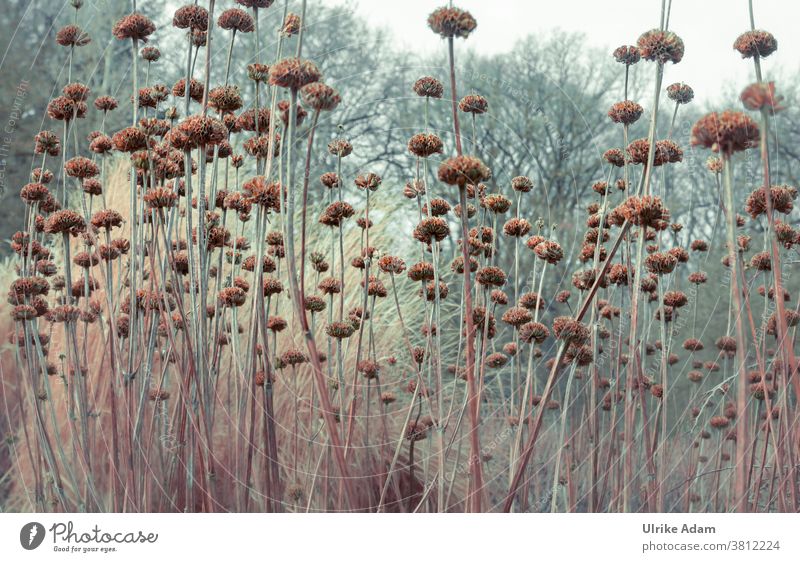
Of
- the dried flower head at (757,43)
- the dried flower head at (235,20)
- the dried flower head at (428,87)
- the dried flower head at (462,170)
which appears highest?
the dried flower head at (235,20)

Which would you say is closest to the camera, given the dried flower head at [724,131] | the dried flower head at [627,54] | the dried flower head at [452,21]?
the dried flower head at [724,131]

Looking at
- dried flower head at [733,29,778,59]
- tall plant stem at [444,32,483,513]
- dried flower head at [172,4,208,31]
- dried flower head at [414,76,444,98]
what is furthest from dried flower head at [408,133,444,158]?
dried flower head at [733,29,778,59]

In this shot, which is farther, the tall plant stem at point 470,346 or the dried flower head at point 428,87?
the dried flower head at point 428,87

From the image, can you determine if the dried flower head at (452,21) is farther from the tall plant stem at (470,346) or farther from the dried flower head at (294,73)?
the dried flower head at (294,73)

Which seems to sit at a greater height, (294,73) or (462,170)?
(294,73)

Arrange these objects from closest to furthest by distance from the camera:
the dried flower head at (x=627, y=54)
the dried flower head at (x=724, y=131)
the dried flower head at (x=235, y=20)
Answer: the dried flower head at (x=724, y=131), the dried flower head at (x=235, y=20), the dried flower head at (x=627, y=54)

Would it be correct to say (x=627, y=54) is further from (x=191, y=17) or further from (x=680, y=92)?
(x=191, y=17)

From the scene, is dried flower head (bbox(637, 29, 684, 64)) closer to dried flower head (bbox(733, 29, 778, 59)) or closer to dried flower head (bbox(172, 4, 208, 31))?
dried flower head (bbox(733, 29, 778, 59))

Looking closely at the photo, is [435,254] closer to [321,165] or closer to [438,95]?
[438,95]

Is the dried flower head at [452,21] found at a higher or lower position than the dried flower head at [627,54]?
lower

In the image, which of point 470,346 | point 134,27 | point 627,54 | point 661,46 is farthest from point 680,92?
point 134,27

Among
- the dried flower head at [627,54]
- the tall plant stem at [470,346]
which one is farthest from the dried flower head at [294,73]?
the dried flower head at [627,54]

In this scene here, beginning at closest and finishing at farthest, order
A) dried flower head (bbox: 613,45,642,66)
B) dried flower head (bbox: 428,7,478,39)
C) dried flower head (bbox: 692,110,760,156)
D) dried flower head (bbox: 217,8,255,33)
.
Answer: dried flower head (bbox: 692,110,760,156), dried flower head (bbox: 428,7,478,39), dried flower head (bbox: 217,8,255,33), dried flower head (bbox: 613,45,642,66)
